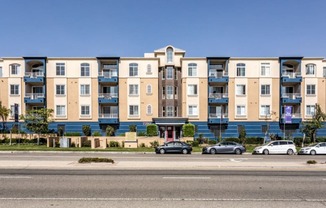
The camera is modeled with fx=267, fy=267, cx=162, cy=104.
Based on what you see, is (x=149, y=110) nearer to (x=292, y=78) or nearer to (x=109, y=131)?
(x=109, y=131)

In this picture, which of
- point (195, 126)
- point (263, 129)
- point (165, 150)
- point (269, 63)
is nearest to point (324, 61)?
point (269, 63)

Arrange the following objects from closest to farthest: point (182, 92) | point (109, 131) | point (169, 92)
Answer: point (109, 131) < point (182, 92) < point (169, 92)

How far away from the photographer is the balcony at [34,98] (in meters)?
43.4

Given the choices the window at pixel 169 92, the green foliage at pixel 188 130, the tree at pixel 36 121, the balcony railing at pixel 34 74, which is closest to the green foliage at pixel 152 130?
the green foliage at pixel 188 130

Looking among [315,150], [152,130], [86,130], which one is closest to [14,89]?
[86,130]

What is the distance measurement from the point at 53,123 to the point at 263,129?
34.7 meters

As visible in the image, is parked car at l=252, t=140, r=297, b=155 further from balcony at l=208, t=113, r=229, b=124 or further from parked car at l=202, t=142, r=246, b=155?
balcony at l=208, t=113, r=229, b=124

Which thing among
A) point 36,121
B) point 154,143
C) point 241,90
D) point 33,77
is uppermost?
point 33,77

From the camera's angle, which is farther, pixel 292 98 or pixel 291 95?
pixel 291 95

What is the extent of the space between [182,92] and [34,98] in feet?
80.0

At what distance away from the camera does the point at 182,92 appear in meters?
44.8

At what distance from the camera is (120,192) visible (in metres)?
8.90

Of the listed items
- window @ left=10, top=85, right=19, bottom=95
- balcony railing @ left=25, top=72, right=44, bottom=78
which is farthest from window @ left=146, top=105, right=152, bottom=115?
window @ left=10, top=85, right=19, bottom=95

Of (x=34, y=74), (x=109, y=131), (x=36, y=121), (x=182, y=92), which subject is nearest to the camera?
(x=36, y=121)
